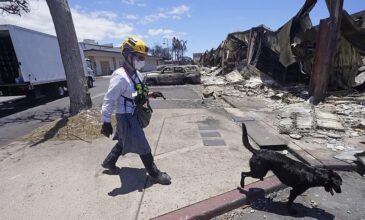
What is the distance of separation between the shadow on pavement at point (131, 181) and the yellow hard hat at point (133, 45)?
1701 mm

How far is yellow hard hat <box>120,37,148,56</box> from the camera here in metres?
3.39

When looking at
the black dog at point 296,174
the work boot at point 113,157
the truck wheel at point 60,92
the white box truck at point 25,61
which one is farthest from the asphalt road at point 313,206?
the truck wheel at point 60,92

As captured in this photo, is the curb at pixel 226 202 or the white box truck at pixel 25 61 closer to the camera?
the curb at pixel 226 202

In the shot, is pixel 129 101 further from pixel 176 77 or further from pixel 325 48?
pixel 176 77

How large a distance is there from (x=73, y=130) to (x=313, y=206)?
4.91 m

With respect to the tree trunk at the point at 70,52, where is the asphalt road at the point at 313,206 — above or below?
below

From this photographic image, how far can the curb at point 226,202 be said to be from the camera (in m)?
2.95

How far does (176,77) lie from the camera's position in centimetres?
1886

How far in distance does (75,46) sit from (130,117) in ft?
13.7

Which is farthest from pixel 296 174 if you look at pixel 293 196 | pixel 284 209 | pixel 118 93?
pixel 118 93

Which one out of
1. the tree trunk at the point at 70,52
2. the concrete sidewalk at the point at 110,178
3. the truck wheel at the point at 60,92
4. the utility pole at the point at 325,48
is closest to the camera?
the concrete sidewalk at the point at 110,178

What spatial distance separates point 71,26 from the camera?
6.66m

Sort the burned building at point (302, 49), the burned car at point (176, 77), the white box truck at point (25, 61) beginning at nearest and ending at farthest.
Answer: the burned building at point (302, 49), the white box truck at point (25, 61), the burned car at point (176, 77)

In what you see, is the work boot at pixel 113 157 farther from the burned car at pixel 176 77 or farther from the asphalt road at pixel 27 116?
the burned car at pixel 176 77
